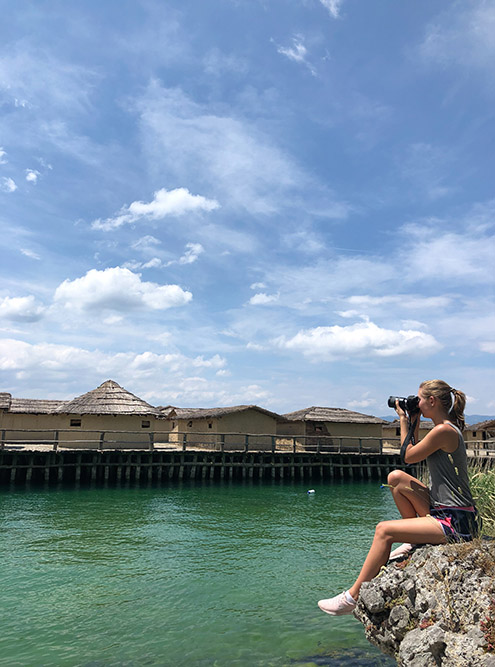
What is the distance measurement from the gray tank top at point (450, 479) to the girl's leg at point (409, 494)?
0.09 metres

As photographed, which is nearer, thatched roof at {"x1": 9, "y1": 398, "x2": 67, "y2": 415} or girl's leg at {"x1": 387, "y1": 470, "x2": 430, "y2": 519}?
girl's leg at {"x1": 387, "y1": 470, "x2": 430, "y2": 519}

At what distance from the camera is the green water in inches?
282

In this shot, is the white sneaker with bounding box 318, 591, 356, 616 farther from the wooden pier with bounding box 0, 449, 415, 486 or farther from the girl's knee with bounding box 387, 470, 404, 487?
the wooden pier with bounding box 0, 449, 415, 486

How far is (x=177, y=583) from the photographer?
1054 cm

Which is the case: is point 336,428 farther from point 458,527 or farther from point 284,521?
point 458,527

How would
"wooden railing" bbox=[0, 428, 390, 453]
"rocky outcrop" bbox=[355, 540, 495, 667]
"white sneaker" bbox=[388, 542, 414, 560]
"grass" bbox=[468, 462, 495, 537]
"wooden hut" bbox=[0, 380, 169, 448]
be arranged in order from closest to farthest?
"rocky outcrop" bbox=[355, 540, 495, 667] → "white sneaker" bbox=[388, 542, 414, 560] → "grass" bbox=[468, 462, 495, 537] → "wooden railing" bbox=[0, 428, 390, 453] → "wooden hut" bbox=[0, 380, 169, 448]

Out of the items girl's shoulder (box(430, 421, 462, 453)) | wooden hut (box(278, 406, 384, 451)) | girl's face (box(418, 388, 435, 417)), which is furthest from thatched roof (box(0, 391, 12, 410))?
→ girl's shoulder (box(430, 421, 462, 453))

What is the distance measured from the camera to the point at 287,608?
8.88 metres

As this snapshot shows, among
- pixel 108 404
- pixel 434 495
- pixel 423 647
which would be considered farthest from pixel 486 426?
pixel 423 647

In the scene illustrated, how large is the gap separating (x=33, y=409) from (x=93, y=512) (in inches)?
662

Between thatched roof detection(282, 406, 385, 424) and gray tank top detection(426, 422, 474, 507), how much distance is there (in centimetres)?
3321

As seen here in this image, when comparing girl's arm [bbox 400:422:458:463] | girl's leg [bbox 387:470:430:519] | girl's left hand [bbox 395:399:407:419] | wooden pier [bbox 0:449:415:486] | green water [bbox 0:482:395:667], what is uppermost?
girl's left hand [bbox 395:399:407:419]

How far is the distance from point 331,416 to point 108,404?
1763 centimetres

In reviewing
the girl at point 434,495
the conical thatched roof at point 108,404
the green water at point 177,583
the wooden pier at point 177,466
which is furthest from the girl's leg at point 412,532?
the conical thatched roof at point 108,404
